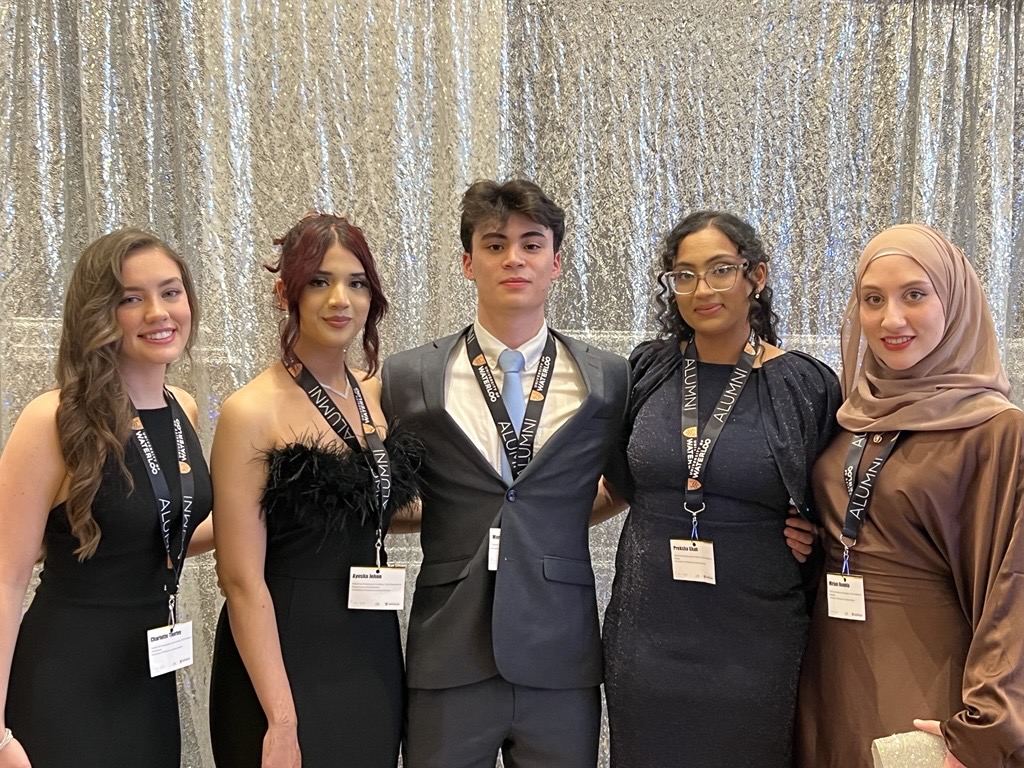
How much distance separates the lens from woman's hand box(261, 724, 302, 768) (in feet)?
5.68

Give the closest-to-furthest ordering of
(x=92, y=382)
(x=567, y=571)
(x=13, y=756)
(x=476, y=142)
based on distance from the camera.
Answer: (x=13, y=756)
(x=92, y=382)
(x=567, y=571)
(x=476, y=142)

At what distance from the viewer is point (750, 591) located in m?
1.92

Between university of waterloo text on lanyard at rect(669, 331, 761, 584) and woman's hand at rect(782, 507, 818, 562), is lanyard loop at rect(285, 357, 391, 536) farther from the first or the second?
woman's hand at rect(782, 507, 818, 562)

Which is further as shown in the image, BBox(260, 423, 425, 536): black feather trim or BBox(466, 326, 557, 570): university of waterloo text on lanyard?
BBox(466, 326, 557, 570): university of waterloo text on lanyard

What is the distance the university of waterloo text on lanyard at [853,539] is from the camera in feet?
5.89

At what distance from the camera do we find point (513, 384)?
6.64 ft

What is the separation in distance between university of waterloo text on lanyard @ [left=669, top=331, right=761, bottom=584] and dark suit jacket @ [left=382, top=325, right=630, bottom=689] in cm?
22

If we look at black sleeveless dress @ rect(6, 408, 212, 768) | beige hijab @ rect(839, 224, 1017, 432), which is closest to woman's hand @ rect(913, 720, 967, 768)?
beige hijab @ rect(839, 224, 1017, 432)

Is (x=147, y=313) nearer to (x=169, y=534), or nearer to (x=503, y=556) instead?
(x=169, y=534)

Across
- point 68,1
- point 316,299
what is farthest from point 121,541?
point 68,1

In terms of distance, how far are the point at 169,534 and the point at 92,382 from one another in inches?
14.1

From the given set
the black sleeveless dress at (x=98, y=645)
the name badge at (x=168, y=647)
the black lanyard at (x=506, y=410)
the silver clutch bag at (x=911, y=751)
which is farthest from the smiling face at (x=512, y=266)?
the silver clutch bag at (x=911, y=751)

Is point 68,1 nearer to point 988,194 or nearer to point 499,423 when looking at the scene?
point 499,423

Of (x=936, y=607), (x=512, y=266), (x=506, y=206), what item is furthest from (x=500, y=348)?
(x=936, y=607)
